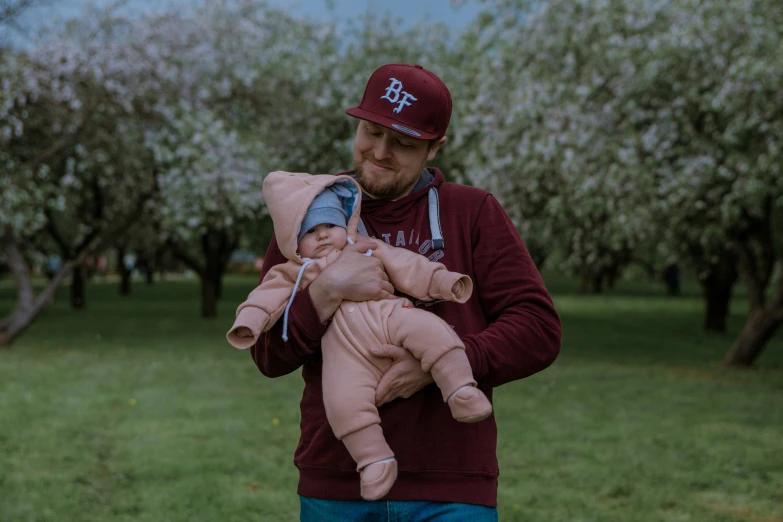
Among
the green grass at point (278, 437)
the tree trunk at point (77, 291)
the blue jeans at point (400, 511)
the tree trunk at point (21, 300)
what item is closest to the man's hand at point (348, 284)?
the blue jeans at point (400, 511)

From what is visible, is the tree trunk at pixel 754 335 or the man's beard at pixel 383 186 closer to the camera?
the man's beard at pixel 383 186

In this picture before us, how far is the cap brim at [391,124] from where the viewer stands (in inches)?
104

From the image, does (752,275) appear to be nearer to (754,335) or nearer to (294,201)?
(754,335)

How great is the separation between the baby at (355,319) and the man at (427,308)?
0.05 m

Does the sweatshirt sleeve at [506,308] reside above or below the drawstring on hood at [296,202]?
below

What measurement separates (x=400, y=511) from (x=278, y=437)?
746 cm

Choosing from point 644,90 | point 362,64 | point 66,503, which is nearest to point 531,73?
point 644,90

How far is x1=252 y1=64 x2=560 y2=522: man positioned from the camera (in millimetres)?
2641

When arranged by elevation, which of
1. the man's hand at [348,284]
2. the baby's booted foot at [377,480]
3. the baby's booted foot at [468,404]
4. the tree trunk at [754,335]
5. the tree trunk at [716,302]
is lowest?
the tree trunk at [716,302]

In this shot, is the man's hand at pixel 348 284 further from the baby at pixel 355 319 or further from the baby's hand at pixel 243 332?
the baby's hand at pixel 243 332

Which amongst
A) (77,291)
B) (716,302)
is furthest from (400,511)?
(77,291)

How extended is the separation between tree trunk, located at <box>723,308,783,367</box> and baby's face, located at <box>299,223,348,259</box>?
14115 mm

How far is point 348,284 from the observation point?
8.56 feet

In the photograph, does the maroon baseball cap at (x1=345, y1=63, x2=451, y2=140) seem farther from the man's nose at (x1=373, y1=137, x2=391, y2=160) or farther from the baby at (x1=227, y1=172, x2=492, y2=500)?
the baby at (x1=227, y1=172, x2=492, y2=500)
